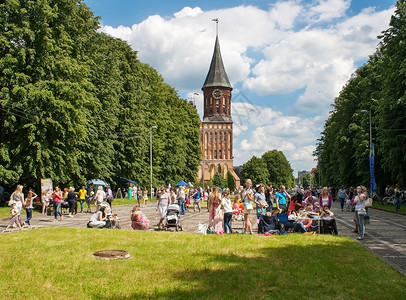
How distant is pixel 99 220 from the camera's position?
17.9 meters

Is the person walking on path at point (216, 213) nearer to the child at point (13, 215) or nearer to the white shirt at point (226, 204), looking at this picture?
the white shirt at point (226, 204)

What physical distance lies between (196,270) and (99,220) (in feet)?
30.4

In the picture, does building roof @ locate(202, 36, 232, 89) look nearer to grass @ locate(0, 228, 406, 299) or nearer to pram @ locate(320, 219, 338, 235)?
pram @ locate(320, 219, 338, 235)

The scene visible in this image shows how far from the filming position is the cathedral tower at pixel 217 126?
13212 centimetres

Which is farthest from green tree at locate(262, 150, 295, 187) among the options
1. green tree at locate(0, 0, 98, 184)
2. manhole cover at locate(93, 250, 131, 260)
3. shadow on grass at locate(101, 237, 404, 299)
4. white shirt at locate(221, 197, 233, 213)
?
manhole cover at locate(93, 250, 131, 260)

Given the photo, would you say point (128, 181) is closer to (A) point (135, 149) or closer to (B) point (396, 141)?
(A) point (135, 149)

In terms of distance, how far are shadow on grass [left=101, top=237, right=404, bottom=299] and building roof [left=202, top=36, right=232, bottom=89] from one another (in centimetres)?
12354

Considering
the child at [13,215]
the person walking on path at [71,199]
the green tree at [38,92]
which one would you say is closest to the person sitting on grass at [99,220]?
the child at [13,215]

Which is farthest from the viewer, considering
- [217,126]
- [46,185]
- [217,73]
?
[217,73]

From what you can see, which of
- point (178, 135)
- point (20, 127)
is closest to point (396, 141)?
point (20, 127)

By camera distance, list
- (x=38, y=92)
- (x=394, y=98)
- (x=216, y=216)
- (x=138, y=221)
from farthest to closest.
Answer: (x=394, y=98), (x=38, y=92), (x=138, y=221), (x=216, y=216)

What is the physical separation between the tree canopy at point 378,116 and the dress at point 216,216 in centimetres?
1859

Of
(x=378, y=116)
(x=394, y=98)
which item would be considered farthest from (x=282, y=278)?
(x=378, y=116)

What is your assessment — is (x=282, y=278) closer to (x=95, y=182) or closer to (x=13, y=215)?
(x=13, y=215)
